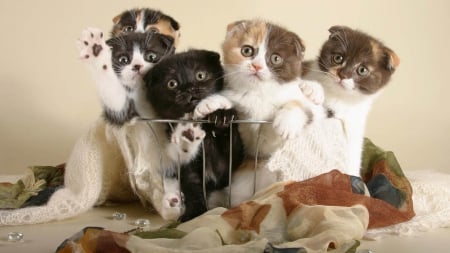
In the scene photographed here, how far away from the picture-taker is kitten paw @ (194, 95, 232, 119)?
3.59 feet

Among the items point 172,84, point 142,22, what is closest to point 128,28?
point 142,22

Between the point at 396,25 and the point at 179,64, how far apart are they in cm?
119

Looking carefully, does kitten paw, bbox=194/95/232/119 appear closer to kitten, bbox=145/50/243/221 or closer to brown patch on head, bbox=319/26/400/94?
kitten, bbox=145/50/243/221

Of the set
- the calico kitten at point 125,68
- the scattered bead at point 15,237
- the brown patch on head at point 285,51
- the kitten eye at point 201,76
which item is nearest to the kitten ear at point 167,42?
the calico kitten at point 125,68

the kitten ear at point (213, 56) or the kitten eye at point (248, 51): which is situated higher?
the kitten eye at point (248, 51)

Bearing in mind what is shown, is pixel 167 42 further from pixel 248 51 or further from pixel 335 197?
pixel 335 197

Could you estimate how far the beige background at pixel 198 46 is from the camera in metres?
1.96

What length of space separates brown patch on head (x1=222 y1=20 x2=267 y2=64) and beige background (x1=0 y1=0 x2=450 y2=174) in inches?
29.3

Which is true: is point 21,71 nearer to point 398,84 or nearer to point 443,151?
point 398,84

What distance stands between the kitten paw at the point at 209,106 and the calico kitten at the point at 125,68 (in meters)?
0.14

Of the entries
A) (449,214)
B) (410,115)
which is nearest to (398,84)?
(410,115)

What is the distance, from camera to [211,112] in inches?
43.5

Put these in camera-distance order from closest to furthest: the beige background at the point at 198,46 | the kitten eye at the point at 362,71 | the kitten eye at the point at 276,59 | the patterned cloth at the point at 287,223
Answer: the patterned cloth at the point at 287,223
the kitten eye at the point at 276,59
the kitten eye at the point at 362,71
the beige background at the point at 198,46

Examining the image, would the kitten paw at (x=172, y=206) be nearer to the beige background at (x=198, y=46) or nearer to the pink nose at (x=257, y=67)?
the pink nose at (x=257, y=67)
